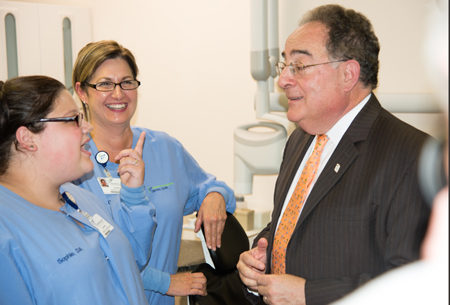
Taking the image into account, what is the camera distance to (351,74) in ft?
5.01

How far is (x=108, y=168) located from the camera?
75.8 inches

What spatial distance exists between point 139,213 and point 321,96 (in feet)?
2.68

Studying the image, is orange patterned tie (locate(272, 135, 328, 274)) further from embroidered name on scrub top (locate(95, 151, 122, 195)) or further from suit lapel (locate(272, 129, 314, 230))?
embroidered name on scrub top (locate(95, 151, 122, 195))


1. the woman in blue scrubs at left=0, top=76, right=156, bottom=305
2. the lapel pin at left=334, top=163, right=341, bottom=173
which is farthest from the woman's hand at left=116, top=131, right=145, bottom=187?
the lapel pin at left=334, top=163, right=341, bottom=173

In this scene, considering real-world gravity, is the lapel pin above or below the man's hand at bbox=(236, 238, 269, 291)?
above

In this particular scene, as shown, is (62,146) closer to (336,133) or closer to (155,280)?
(155,280)

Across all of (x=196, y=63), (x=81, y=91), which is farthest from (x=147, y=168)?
(x=196, y=63)

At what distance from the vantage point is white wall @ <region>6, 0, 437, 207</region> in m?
3.13

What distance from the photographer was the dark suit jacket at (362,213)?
1.25 m

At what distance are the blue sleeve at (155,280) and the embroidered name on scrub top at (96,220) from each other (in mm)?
383

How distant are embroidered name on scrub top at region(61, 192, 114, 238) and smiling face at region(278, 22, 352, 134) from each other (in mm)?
787

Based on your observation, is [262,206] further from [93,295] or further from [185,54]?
[93,295]

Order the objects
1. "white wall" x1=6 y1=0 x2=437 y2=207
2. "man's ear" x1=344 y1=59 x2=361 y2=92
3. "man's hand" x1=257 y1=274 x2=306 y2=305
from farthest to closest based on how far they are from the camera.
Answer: "white wall" x1=6 y1=0 x2=437 y2=207
"man's ear" x1=344 y1=59 x2=361 y2=92
"man's hand" x1=257 y1=274 x2=306 y2=305

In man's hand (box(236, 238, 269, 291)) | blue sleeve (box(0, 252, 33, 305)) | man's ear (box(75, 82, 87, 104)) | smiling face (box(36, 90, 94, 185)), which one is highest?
man's ear (box(75, 82, 87, 104))
